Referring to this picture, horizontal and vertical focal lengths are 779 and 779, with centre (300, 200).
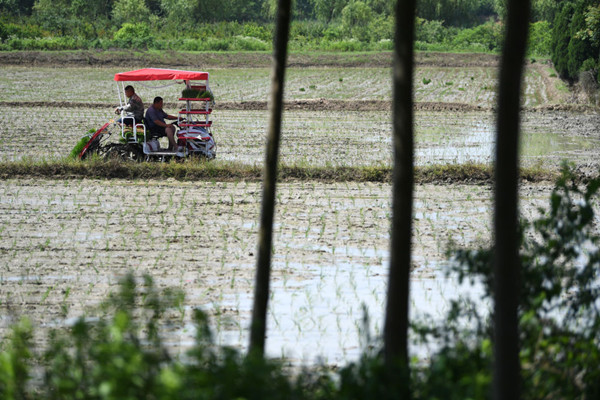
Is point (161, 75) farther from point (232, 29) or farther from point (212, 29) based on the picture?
point (212, 29)

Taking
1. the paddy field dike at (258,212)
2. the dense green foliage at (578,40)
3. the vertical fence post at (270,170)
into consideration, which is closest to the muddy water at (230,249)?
the paddy field dike at (258,212)

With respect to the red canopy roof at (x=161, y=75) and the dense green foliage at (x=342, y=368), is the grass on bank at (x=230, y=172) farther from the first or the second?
the dense green foliage at (x=342, y=368)

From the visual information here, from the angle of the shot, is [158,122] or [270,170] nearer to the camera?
[270,170]

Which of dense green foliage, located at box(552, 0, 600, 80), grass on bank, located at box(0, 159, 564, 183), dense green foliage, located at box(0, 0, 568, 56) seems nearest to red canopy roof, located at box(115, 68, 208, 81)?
grass on bank, located at box(0, 159, 564, 183)

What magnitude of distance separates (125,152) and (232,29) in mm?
50583

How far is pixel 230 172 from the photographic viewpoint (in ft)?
47.0

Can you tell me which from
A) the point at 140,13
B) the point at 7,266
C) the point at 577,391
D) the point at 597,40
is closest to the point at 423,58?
the point at 597,40

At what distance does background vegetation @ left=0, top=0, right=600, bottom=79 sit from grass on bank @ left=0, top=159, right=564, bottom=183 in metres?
22.3

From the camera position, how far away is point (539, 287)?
192 inches

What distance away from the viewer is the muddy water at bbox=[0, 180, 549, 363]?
712 cm

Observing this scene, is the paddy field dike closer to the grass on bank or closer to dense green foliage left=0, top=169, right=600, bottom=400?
the grass on bank

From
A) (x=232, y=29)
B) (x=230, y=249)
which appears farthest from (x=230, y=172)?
(x=232, y=29)

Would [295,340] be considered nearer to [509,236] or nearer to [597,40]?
[509,236]

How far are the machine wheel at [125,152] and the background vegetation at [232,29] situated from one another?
2496cm
